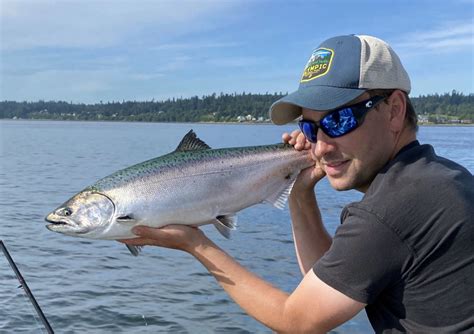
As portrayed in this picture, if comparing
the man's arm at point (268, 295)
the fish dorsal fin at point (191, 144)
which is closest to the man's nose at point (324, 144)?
the man's arm at point (268, 295)

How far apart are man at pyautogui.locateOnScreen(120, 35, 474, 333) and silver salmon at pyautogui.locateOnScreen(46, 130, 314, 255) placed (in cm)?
62

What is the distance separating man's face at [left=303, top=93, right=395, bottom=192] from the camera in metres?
2.95

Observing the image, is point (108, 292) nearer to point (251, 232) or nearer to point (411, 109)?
point (251, 232)

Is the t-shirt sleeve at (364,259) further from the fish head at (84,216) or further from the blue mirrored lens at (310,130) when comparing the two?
the fish head at (84,216)

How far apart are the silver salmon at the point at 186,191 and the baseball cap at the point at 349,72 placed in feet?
3.54

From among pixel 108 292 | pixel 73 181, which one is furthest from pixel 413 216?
pixel 73 181

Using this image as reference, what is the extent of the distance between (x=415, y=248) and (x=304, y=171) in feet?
5.05

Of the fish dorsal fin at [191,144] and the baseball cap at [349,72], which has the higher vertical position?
the baseball cap at [349,72]

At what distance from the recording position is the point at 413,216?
2580 millimetres

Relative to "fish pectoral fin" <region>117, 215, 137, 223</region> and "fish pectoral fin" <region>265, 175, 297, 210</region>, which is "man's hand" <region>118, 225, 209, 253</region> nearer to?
"fish pectoral fin" <region>117, 215, 137, 223</region>

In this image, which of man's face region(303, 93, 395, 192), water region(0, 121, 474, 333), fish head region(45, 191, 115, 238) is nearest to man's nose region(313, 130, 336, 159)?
man's face region(303, 93, 395, 192)

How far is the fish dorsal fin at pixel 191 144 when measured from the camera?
4242mm

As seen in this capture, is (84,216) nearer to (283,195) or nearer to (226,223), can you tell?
(226,223)

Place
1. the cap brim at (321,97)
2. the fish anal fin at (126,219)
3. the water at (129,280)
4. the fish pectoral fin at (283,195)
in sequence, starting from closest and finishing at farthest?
the cap brim at (321,97)
the fish anal fin at (126,219)
the fish pectoral fin at (283,195)
the water at (129,280)
